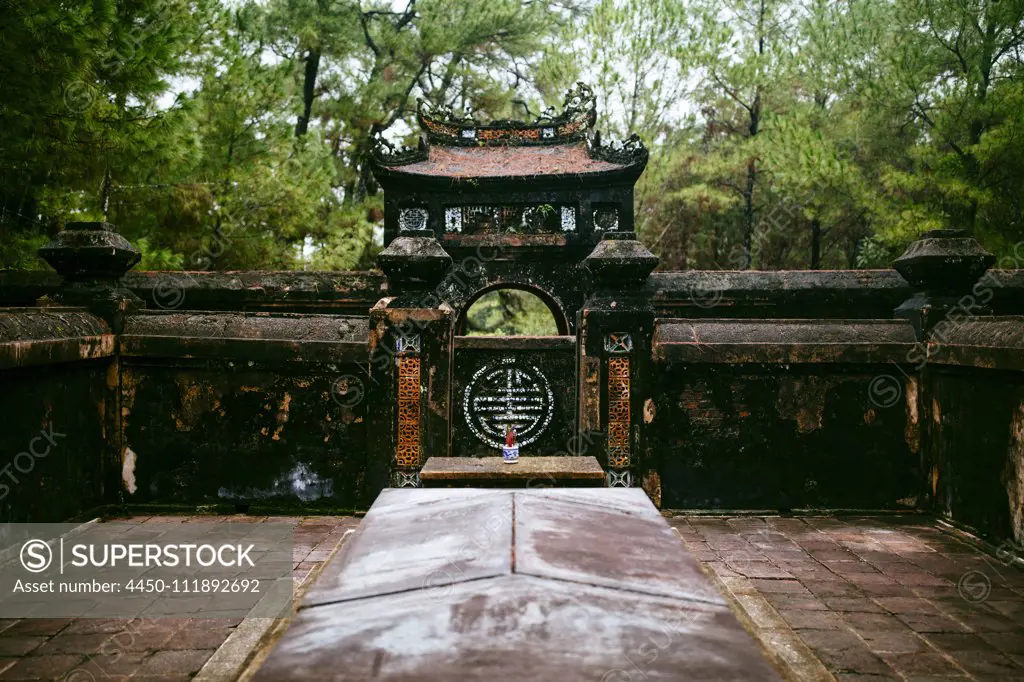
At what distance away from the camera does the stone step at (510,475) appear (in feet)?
14.8

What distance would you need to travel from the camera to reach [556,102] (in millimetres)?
20109

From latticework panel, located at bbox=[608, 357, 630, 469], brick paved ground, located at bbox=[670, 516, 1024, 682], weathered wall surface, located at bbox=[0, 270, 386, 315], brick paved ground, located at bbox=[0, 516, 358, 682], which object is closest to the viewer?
brick paved ground, located at bbox=[0, 516, 358, 682]

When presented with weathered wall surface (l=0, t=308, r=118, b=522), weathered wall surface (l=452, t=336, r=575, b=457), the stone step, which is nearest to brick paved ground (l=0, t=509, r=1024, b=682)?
the stone step

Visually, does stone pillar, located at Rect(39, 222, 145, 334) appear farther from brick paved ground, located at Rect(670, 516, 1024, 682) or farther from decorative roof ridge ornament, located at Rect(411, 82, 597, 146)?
decorative roof ridge ornament, located at Rect(411, 82, 597, 146)

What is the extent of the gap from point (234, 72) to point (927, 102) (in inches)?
525

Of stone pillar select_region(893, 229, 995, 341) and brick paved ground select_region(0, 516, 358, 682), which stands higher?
stone pillar select_region(893, 229, 995, 341)

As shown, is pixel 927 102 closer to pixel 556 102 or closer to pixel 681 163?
pixel 681 163

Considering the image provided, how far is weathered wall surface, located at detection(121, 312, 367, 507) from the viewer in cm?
585

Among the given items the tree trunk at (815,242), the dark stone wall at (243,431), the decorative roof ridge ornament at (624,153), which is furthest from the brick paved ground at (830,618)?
the tree trunk at (815,242)

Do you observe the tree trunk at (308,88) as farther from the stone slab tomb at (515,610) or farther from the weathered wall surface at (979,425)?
the stone slab tomb at (515,610)

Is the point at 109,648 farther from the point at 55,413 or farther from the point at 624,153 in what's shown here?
the point at 624,153

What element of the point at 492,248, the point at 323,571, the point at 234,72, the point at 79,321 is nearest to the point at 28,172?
the point at 79,321

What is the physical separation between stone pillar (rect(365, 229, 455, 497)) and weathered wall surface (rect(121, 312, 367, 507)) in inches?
A: 6.3

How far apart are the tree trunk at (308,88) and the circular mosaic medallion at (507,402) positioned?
15312 millimetres
